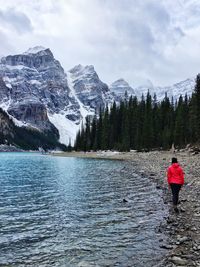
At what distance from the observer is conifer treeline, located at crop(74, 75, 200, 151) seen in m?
89.8

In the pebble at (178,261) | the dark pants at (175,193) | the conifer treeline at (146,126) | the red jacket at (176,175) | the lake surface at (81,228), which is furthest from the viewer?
the conifer treeline at (146,126)

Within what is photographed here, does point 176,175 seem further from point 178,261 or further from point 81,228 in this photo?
point 178,261

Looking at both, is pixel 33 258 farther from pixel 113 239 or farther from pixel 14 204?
pixel 14 204

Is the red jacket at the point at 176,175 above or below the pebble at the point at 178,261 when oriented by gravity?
above

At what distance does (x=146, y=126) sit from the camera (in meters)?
106

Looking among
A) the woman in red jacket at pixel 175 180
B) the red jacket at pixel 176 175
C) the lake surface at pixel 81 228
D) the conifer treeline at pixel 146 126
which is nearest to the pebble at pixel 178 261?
the lake surface at pixel 81 228

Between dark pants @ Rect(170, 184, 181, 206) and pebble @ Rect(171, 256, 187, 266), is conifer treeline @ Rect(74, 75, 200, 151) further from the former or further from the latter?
pebble @ Rect(171, 256, 187, 266)

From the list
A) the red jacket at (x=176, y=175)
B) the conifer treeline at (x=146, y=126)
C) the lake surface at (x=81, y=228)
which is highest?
the conifer treeline at (x=146, y=126)

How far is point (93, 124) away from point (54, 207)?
12620cm

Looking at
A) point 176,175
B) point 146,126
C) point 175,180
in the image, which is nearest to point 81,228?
point 175,180

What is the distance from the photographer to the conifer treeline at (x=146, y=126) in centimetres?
8981

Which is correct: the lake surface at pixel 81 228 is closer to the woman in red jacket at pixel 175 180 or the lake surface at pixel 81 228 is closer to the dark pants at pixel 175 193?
the dark pants at pixel 175 193

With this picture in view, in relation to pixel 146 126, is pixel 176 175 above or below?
below

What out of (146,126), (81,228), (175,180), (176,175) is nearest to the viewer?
(81,228)
